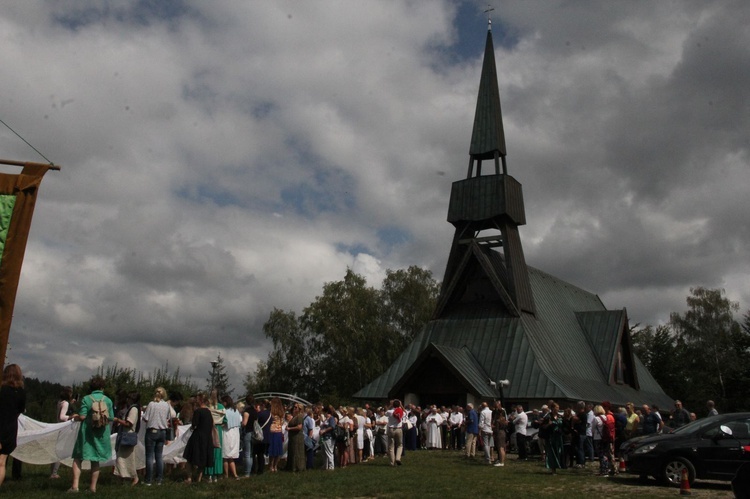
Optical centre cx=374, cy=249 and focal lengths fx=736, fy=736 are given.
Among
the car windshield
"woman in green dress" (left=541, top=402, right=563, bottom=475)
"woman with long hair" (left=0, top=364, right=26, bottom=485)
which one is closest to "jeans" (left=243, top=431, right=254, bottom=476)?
"woman with long hair" (left=0, top=364, right=26, bottom=485)

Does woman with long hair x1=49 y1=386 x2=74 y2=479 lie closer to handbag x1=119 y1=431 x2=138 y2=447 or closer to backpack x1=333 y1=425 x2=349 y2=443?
handbag x1=119 y1=431 x2=138 y2=447

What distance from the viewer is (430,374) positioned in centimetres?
3316

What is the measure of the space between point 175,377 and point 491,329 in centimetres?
1516

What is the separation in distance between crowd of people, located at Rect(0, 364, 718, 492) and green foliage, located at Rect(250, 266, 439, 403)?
27689 mm

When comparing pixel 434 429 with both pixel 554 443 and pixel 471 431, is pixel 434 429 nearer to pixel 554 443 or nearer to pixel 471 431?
pixel 471 431

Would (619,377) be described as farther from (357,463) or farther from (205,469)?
(205,469)

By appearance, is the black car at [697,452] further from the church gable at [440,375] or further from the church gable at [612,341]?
the church gable at [612,341]

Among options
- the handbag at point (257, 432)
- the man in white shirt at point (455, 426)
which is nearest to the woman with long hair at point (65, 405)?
the handbag at point (257, 432)

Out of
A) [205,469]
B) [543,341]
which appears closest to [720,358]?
[543,341]

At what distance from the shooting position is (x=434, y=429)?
25.3m

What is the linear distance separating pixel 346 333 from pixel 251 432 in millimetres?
36342

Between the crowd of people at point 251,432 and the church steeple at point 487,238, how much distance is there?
13747 mm

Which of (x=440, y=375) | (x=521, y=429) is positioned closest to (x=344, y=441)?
(x=521, y=429)

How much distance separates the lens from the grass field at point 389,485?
492 inches
